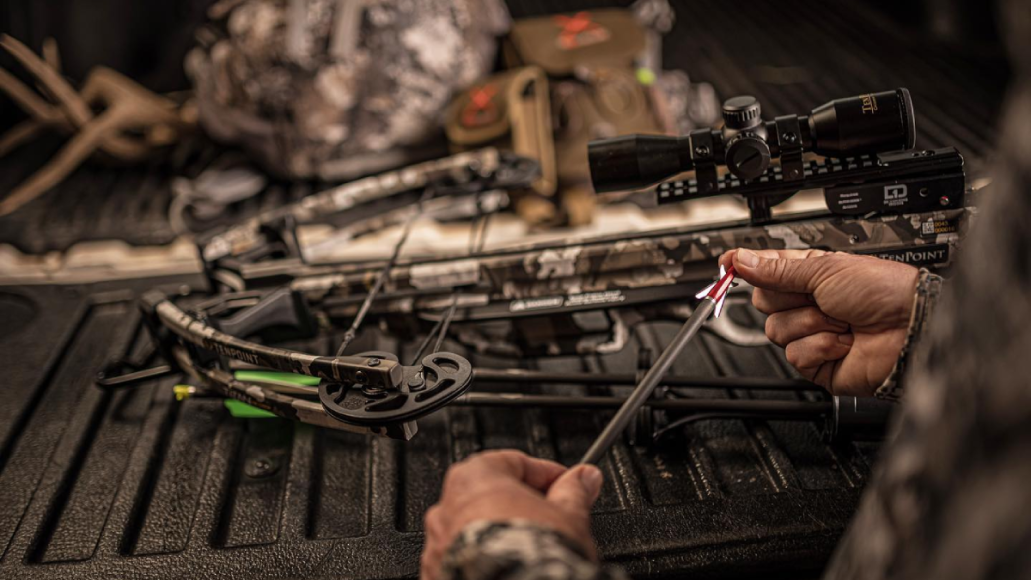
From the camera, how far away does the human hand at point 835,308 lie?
146 centimetres

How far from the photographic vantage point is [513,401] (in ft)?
6.35

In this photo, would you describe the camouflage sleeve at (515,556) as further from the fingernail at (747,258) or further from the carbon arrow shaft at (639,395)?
the fingernail at (747,258)

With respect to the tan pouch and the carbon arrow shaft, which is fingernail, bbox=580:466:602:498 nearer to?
the carbon arrow shaft

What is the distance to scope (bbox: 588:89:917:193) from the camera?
5.37ft

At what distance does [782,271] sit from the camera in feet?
5.13

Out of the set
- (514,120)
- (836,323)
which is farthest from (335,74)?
(836,323)

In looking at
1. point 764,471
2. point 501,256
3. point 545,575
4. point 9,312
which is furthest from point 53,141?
point 545,575

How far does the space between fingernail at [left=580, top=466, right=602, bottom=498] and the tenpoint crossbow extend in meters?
0.39

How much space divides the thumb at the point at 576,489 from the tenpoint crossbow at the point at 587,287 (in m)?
0.39

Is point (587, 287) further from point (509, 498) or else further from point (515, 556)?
point (515, 556)

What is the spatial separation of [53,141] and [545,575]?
396 centimetres

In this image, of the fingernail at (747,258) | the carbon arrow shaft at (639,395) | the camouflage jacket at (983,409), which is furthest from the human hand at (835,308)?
the camouflage jacket at (983,409)

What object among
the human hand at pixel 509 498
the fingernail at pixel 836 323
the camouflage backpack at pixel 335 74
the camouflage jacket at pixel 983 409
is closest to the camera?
the camouflage jacket at pixel 983 409

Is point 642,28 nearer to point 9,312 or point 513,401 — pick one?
point 513,401
